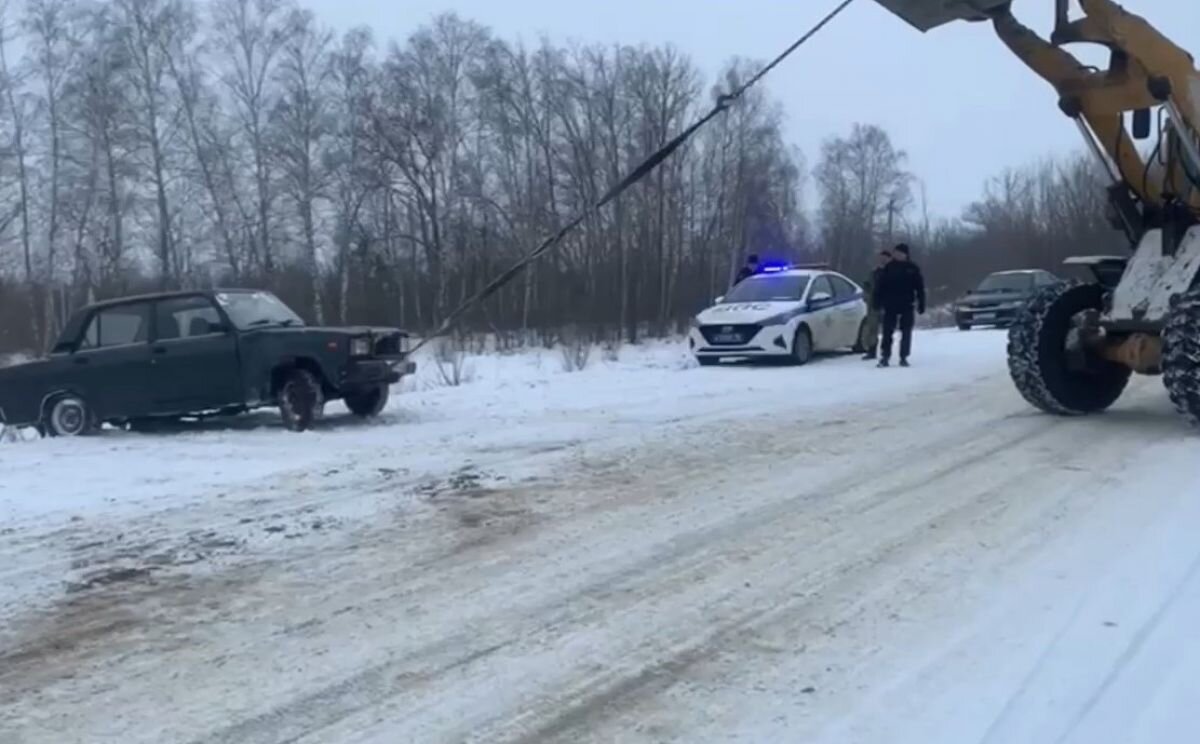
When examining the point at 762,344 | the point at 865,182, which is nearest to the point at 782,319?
the point at 762,344

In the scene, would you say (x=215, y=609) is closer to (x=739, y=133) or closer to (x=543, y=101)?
(x=543, y=101)

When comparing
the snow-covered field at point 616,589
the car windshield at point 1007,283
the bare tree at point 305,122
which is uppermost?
the bare tree at point 305,122

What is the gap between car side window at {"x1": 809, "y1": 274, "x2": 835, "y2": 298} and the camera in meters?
19.7

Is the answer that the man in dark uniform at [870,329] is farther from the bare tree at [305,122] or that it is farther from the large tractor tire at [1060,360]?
the bare tree at [305,122]

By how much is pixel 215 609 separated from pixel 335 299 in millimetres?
40043

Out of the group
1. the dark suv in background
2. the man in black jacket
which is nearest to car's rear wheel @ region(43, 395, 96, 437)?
the man in black jacket

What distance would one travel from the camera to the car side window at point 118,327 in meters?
12.9

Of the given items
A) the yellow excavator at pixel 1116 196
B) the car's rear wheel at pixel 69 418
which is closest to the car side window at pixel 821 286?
the yellow excavator at pixel 1116 196

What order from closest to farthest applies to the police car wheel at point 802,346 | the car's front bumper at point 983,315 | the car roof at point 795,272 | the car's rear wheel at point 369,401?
the car's rear wheel at point 369,401, the police car wheel at point 802,346, the car roof at point 795,272, the car's front bumper at point 983,315

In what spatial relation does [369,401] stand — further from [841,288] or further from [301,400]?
[841,288]

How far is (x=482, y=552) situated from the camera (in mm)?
6340

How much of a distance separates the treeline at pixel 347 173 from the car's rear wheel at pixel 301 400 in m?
24.8

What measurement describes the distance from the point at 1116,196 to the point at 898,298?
679 centimetres

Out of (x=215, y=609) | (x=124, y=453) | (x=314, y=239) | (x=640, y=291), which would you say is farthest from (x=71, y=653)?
(x=314, y=239)
